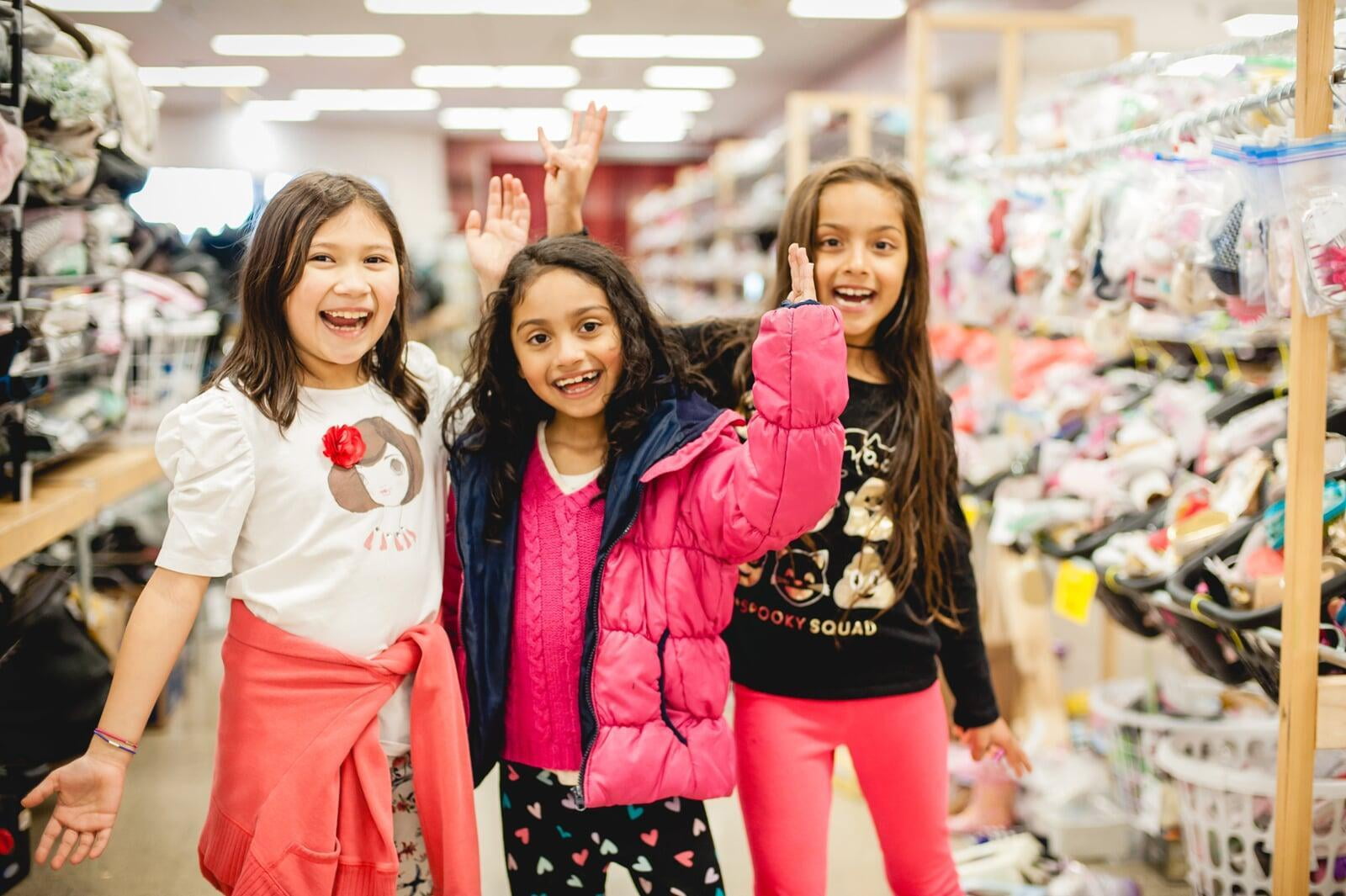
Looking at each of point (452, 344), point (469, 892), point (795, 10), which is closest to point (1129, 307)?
point (469, 892)

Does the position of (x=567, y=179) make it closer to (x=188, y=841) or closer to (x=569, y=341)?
(x=569, y=341)

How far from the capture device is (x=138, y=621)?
1.32 meters

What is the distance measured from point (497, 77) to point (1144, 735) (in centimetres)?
955

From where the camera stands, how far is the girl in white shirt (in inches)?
52.1

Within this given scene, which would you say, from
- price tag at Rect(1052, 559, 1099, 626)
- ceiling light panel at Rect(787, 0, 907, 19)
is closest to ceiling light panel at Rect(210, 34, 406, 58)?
ceiling light panel at Rect(787, 0, 907, 19)

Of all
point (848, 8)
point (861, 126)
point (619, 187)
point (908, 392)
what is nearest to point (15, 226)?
point (908, 392)

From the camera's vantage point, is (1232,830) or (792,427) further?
(1232,830)

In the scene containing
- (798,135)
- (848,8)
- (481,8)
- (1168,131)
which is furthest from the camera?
(848,8)

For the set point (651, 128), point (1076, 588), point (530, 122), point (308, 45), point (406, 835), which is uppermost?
point (651, 128)

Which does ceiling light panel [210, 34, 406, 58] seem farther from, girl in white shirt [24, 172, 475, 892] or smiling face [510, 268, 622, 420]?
smiling face [510, 268, 622, 420]

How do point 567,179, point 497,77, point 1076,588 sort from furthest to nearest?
point 497,77
point 1076,588
point 567,179

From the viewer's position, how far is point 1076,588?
2.21 m

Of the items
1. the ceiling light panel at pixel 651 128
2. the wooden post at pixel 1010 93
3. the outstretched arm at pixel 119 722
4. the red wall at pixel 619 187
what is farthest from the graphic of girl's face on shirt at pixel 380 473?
the red wall at pixel 619 187

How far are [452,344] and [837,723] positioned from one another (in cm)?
1055
